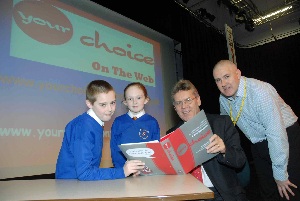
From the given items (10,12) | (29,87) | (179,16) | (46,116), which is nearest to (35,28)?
(10,12)

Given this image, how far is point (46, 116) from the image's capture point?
8.46ft

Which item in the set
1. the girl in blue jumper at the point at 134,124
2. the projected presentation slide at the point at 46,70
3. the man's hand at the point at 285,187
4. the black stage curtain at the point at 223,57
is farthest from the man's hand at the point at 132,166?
the black stage curtain at the point at 223,57

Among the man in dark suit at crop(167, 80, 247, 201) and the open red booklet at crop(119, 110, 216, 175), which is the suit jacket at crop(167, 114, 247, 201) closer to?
the man in dark suit at crop(167, 80, 247, 201)

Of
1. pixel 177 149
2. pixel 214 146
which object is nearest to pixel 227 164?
pixel 214 146

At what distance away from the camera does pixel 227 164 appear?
1.45 meters

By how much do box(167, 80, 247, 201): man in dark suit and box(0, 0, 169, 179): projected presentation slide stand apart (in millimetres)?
1590

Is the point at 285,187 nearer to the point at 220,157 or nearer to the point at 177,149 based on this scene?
the point at 220,157

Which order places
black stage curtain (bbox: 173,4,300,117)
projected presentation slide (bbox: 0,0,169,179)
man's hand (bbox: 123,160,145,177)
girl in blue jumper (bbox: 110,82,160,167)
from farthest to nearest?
1. black stage curtain (bbox: 173,4,300,117)
2. projected presentation slide (bbox: 0,0,169,179)
3. girl in blue jumper (bbox: 110,82,160,167)
4. man's hand (bbox: 123,160,145,177)

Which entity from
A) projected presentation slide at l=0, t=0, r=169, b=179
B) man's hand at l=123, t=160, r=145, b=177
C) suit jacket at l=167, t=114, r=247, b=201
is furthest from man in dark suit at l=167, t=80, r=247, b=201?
projected presentation slide at l=0, t=0, r=169, b=179

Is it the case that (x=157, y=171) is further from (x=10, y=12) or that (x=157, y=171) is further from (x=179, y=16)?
(x=179, y=16)

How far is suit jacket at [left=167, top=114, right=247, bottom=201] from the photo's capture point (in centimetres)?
145

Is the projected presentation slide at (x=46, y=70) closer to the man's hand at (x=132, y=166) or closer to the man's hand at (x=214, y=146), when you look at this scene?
the man's hand at (x=132, y=166)

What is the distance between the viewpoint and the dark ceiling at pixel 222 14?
384cm

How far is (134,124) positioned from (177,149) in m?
1.06
